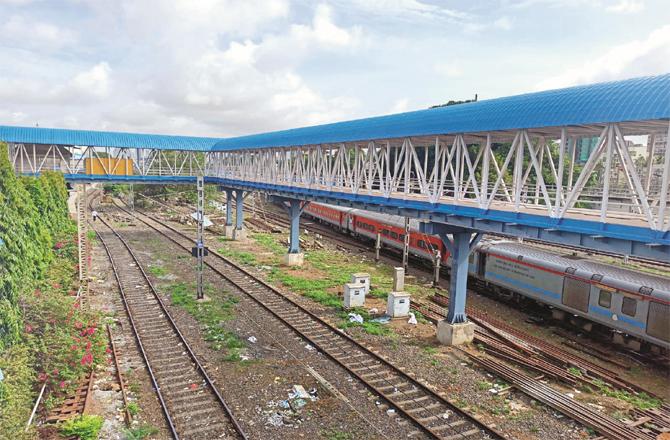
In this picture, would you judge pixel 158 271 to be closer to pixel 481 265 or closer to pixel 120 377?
pixel 120 377

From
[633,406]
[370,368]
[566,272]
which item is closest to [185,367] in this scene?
[370,368]


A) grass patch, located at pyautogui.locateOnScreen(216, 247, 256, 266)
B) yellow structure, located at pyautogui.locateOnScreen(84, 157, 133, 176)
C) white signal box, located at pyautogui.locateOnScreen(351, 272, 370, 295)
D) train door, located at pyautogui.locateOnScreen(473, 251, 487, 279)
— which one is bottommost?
grass patch, located at pyautogui.locateOnScreen(216, 247, 256, 266)

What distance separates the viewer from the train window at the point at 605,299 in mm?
17188

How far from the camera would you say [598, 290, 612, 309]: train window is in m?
17.2

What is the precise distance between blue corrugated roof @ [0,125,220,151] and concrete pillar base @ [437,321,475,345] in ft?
109

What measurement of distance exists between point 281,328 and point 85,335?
21.5 ft

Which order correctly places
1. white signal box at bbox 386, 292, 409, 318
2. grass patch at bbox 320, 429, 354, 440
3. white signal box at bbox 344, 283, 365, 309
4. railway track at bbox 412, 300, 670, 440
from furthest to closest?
white signal box at bbox 344, 283, 365, 309 → white signal box at bbox 386, 292, 409, 318 → railway track at bbox 412, 300, 670, 440 → grass patch at bbox 320, 429, 354, 440

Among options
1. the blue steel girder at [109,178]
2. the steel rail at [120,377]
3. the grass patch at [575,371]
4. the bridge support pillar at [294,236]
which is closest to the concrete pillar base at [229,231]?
the blue steel girder at [109,178]

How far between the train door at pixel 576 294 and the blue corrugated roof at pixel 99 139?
34.9 m

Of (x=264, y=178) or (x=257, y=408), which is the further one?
(x=264, y=178)

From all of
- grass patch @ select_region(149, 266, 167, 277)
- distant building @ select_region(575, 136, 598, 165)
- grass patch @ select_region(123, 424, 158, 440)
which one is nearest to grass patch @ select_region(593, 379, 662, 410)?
distant building @ select_region(575, 136, 598, 165)

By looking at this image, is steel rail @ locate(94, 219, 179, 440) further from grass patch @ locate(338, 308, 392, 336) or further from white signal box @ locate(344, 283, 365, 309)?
white signal box @ locate(344, 283, 365, 309)

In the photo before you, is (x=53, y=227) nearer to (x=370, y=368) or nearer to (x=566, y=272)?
(x=370, y=368)

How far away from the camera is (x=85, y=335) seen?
1453 cm
